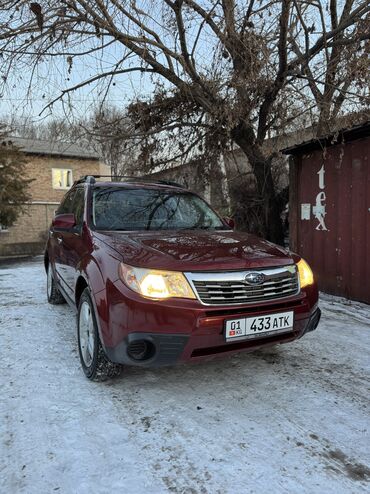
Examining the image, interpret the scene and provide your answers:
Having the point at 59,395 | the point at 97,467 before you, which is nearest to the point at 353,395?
the point at 97,467

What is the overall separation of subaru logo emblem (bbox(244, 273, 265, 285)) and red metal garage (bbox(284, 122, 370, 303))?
11.7ft

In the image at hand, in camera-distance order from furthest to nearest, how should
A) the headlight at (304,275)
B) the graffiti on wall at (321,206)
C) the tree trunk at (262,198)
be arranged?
the tree trunk at (262,198) → the graffiti on wall at (321,206) → the headlight at (304,275)

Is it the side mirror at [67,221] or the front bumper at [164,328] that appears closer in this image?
the front bumper at [164,328]

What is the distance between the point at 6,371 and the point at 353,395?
2899 millimetres

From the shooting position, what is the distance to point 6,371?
3441 millimetres

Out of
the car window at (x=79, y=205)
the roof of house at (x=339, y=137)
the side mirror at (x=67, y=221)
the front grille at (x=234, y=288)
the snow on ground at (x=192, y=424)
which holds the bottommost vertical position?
the snow on ground at (x=192, y=424)

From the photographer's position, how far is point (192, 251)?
3025 mm

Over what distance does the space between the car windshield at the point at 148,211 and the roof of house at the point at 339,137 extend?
2682mm

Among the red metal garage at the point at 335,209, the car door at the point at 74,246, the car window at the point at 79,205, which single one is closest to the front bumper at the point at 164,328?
the car door at the point at 74,246

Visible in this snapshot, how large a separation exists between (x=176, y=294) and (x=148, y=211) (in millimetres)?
1538

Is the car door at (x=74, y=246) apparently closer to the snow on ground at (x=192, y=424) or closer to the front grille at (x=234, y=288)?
the snow on ground at (x=192, y=424)

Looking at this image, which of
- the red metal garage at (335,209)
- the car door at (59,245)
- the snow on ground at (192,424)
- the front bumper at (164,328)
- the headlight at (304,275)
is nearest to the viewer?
the snow on ground at (192,424)

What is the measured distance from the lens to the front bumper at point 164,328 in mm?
2654

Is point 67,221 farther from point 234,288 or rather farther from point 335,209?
point 335,209
